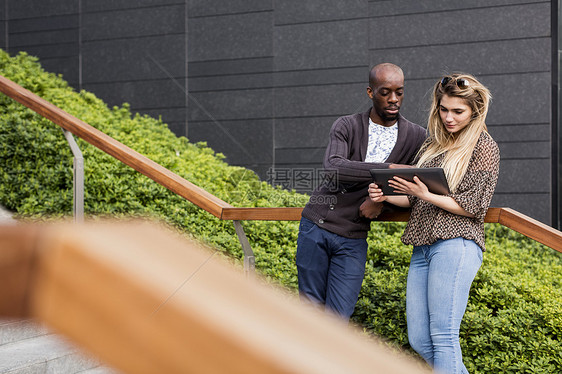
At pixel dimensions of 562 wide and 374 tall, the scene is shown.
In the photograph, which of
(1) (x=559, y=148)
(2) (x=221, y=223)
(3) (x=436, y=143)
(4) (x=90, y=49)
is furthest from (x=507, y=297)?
(4) (x=90, y=49)

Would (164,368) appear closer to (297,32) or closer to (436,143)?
(436,143)

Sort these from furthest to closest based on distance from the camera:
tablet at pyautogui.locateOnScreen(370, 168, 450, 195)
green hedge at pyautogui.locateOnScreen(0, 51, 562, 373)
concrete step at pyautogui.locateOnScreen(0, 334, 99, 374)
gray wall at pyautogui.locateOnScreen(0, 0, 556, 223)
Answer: gray wall at pyautogui.locateOnScreen(0, 0, 556, 223) → green hedge at pyautogui.locateOnScreen(0, 51, 562, 373) → concrete step at pyautogui.locateOnScreen(0, 334, 99, 374) → tablet at pyautogui.locateOnScreen(370, 168, 450, 195)

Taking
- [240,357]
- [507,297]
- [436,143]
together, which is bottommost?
[507,297]

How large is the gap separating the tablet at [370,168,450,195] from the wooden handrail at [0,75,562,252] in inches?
14.0

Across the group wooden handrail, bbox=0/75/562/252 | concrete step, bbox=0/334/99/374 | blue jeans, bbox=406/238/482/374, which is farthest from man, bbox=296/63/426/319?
concrete step, bbox=0/334/99/374

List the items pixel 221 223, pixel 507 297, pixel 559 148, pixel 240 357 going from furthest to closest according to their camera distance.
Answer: pixel 559 148
pixel 221 223
pixel 507 297
pixel 240 357

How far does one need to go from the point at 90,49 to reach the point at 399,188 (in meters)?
7.94

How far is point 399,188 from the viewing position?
8.57 ft

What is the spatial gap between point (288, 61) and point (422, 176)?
622 centimetres

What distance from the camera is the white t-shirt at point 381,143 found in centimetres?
300

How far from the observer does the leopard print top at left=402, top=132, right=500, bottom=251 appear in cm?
257

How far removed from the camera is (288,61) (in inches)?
334

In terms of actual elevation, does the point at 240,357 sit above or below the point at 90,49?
below

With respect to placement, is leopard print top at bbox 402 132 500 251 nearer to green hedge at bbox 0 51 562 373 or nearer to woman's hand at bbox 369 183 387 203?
woman's hand at bbox 369 183 387 203
